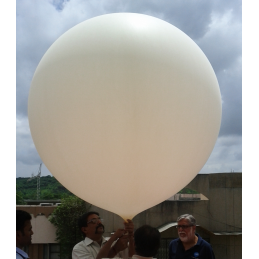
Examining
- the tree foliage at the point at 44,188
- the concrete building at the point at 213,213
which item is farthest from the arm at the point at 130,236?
the tree foliage at the point at 44,188

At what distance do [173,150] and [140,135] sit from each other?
8.0 inches

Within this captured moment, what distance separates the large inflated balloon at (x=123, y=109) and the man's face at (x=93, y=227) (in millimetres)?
348

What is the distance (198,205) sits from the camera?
11.4 meters

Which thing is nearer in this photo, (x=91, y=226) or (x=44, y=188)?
(x=91, y=226)

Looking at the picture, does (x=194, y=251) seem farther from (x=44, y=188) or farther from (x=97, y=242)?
(x=44, y=188)

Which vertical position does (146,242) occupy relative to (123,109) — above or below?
below

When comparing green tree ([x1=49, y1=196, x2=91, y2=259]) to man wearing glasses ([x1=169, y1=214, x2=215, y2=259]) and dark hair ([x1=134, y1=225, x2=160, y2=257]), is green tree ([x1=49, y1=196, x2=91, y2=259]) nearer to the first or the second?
man wearing glasses ([x1=169, y1=214, x2=215, y2=259])

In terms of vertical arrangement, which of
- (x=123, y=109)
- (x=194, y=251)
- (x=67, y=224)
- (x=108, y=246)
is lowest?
(x=67, y=224)

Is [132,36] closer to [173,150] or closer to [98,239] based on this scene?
[173,150]

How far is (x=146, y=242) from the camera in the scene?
5.45 feet

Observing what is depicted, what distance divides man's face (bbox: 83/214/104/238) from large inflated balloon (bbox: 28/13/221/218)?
A: 0.35 metres

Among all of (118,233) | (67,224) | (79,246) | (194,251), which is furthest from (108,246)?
(67,224)

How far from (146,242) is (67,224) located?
38.5ft

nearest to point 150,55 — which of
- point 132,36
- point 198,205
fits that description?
point 132,36
